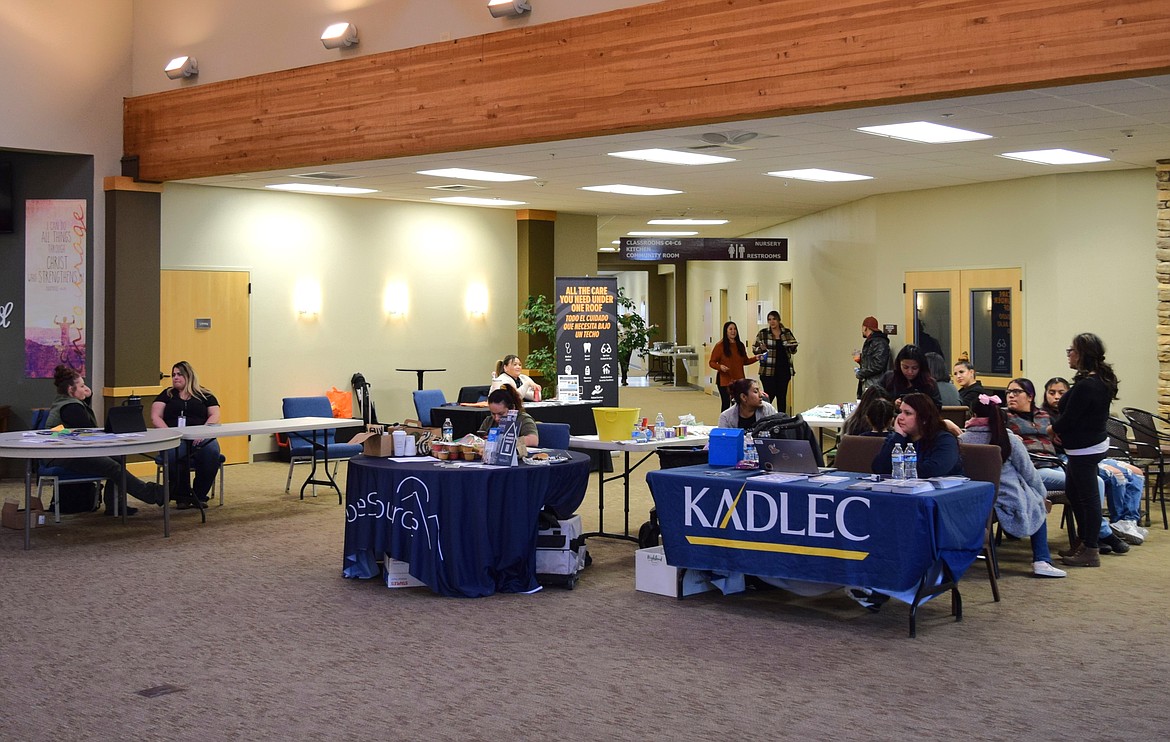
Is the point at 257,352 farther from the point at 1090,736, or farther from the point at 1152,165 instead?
the point at 1090,736

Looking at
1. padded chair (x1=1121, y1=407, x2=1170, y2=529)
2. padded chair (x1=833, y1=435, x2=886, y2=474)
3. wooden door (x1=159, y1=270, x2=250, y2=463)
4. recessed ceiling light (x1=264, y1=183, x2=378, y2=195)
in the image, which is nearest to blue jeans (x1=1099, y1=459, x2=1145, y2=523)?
padded chair (x1=1121, y1=407, x2=1170, y2=529)

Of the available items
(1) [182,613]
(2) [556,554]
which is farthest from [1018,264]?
(1) [182,613]

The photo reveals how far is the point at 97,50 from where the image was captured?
1180cm

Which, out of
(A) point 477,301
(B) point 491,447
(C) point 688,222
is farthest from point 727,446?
(C) point 688,222

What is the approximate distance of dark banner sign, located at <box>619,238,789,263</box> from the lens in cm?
1526

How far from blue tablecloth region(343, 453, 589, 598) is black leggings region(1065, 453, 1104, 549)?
10.6 ft

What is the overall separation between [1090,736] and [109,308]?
33.1 feet

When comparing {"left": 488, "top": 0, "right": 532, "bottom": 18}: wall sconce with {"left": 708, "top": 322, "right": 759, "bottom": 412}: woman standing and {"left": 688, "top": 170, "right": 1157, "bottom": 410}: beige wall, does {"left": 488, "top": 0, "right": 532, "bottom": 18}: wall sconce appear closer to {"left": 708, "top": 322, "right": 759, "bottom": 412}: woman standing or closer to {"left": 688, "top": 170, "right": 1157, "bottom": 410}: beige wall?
{"left": 688, "top": 170, "right": 1157, "bottom": 410}: beige wall

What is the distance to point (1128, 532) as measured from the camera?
816 centimetres

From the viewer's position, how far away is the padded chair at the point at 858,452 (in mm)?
7031

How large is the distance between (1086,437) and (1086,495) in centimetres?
39

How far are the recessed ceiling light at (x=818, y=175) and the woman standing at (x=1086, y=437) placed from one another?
14.0 ft

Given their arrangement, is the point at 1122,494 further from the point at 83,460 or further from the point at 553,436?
the point at 83,460

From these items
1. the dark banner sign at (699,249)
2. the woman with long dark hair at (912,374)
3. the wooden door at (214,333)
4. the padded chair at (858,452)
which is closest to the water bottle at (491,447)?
the padded chair at (858,452)
